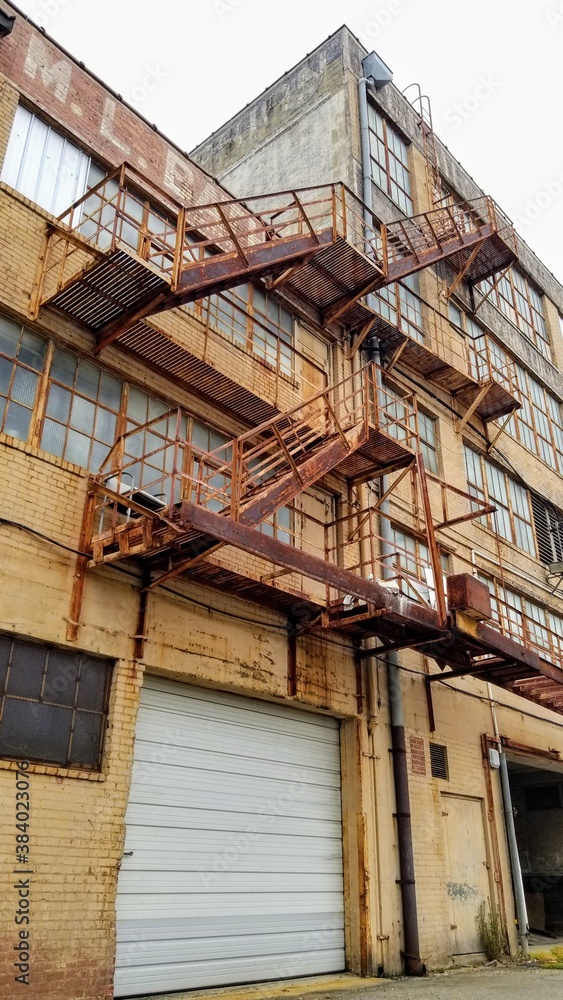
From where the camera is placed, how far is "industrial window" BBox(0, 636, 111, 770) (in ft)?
24.6

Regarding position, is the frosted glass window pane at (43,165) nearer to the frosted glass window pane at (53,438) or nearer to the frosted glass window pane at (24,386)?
the frosted glass window pane at (24,386)

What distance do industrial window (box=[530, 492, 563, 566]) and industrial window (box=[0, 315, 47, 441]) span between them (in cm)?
1465

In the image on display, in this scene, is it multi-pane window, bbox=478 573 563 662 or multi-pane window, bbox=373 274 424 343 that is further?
multi-pane window, bbox=478 573 563 662

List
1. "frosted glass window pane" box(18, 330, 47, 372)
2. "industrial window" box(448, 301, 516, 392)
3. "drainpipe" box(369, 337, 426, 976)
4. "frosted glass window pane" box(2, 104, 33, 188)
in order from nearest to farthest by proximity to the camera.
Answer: "frosted glass window pane" box(18, 330, 47, 372), "frosted glass window pane" box(2, 104, 33, 188), "drainpipe" box(369, 337, 426, 976), "industrial window" box(448, 301, 516, 392)

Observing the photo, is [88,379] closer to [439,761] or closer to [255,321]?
[255,321]

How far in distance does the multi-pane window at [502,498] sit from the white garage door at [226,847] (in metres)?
8.39

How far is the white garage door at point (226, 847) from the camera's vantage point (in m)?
8.32

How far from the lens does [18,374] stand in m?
8.81

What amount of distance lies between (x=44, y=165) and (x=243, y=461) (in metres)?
5.20

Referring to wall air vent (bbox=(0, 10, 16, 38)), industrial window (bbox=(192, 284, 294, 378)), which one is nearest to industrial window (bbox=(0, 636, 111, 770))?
industrial window (bbox=(192, 284, 294, 378))

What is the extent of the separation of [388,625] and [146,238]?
6345mm

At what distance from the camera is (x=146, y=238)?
9500mm

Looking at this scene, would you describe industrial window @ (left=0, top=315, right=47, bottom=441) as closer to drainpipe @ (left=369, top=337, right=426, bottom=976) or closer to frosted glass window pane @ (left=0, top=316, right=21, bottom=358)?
frosted glass window pane @ (left=0, top=316, right=21, bottom=358)

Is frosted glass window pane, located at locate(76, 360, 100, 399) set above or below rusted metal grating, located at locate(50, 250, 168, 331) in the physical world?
below
